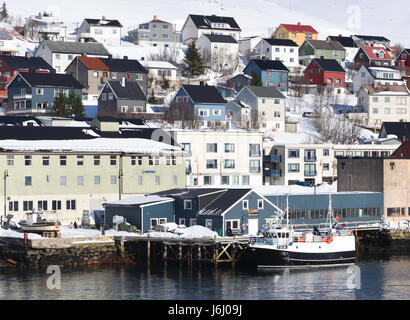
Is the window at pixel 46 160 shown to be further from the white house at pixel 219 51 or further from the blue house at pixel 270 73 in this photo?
the white house at pixel 219 51

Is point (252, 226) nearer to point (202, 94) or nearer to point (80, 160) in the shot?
point (80, 160)

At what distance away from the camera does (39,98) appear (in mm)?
114688

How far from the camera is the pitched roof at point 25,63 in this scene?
422 ft

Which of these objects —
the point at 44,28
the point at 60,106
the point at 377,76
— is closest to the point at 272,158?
the point at 60,106

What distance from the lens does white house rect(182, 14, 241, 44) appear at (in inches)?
6831

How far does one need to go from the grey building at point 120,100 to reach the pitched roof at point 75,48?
24.3 m

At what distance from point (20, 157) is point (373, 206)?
29302 mm

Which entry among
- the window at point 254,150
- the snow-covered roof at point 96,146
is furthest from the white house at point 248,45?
the snow-covered roof at point 96,146

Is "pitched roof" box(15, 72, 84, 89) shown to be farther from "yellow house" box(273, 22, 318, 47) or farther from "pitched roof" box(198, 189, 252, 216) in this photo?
"yellow house" box(273, 22, 318, 47)

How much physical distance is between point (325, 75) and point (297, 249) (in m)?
90.5

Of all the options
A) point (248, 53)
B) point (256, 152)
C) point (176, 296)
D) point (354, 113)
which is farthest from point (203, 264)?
point (248, 53)

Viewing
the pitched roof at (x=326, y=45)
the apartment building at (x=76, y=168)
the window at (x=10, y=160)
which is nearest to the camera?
the window at (x=10, y=160)

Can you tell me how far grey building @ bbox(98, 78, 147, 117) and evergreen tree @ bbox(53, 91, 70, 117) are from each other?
7790 mm
